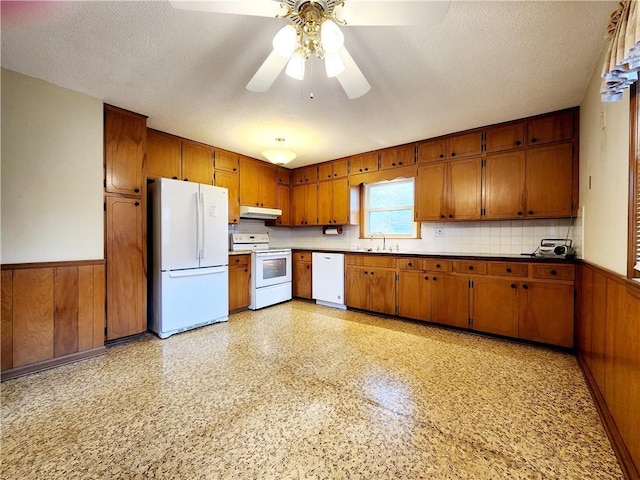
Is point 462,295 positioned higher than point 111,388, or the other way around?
point 462,295

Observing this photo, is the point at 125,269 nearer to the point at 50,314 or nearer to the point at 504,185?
the point at 50,314

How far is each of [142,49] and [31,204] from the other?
5.34 ft

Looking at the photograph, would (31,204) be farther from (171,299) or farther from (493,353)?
(493,353)

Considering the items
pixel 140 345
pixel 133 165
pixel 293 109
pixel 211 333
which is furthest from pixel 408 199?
pixel 140 345

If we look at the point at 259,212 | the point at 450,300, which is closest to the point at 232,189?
the point at 259,212

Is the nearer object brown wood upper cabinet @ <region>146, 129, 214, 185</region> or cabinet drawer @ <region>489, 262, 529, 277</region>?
cabinet drawer @ <region>489, 262, 529, 277</region>

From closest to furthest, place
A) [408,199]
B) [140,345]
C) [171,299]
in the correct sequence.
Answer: [140,345] < [171,299] < [408,199]

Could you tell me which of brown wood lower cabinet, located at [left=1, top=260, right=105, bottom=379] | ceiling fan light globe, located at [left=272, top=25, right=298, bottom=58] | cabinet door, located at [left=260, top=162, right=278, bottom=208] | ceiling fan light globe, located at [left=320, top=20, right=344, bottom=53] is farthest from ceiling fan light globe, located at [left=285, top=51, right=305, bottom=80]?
cabinet door, located at [left=260, top=162, right=278, bottom=208]

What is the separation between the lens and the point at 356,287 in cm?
425

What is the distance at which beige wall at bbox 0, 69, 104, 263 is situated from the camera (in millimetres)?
2270

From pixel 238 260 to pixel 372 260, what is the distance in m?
2.00

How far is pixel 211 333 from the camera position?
3.33 meters

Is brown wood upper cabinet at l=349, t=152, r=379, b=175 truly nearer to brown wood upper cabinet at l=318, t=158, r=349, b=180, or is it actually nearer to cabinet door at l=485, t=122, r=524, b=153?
brown wood upper cabinet at l=318, t=158, r=349, b=180

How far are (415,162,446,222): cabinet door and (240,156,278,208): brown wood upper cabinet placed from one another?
2.53m
